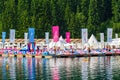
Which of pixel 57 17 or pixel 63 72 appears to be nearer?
pixel 63 72

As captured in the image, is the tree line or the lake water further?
the tree line

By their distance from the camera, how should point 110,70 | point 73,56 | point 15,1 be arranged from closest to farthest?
point 110,70
point 73,56
point 15,1

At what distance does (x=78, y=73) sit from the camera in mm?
75750

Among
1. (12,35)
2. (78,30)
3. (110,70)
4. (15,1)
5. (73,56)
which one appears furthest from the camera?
(15,1)

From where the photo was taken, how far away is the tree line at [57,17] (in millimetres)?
159500

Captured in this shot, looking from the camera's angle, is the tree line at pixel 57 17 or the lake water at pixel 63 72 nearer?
the lake water at pixel 63 72

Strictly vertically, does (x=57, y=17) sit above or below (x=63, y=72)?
above

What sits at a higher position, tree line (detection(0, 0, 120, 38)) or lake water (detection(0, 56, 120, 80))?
tree line (detection(0, 0, 120, 38))

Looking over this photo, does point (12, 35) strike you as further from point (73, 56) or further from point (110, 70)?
point (110, 70)

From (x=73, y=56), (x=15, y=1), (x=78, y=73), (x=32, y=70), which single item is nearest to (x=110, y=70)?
(x=78, y=73)

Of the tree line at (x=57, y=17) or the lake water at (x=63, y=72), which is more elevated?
the tree line at (x=57, y=17)

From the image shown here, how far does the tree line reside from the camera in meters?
160

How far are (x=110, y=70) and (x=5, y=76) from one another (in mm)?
15987

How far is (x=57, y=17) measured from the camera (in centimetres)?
16388
